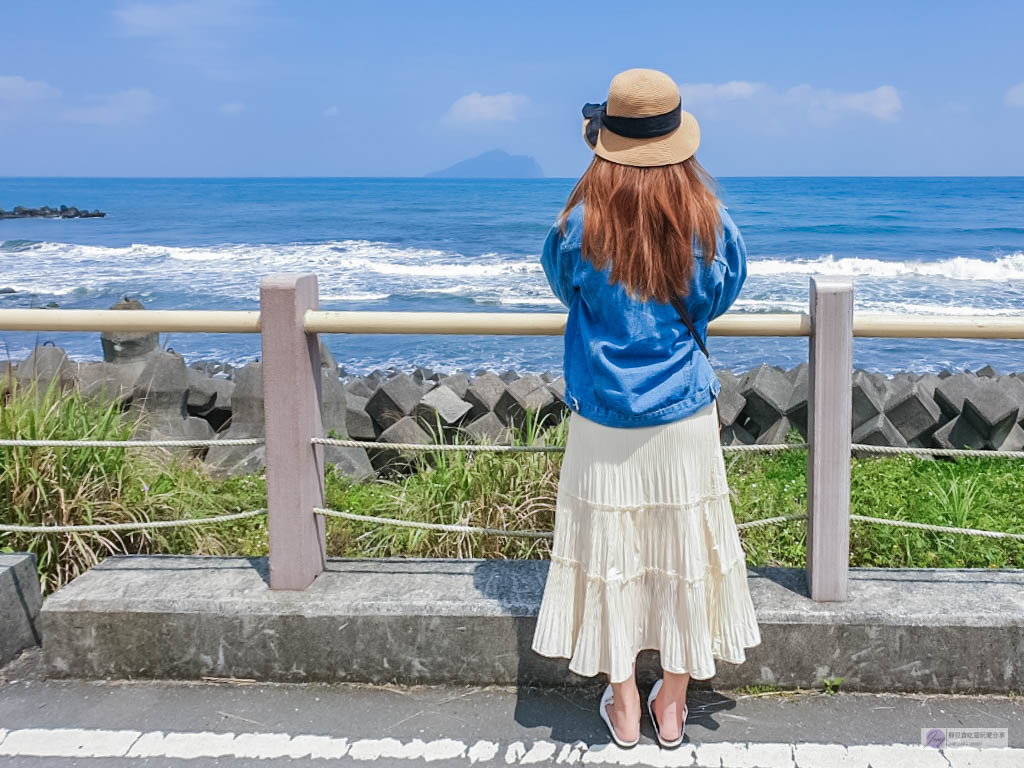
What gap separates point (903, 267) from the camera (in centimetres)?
2530

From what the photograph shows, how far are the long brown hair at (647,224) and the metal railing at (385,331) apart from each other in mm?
555

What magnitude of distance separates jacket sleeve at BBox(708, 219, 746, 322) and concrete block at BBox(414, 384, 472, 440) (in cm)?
480

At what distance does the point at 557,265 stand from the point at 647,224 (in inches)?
11.6

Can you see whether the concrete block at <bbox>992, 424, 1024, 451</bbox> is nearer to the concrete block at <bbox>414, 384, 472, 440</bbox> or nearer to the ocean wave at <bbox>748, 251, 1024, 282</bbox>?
the concrete block at <bbox>414, 384, 472, 440</bbox>

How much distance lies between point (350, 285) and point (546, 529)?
1920 cm

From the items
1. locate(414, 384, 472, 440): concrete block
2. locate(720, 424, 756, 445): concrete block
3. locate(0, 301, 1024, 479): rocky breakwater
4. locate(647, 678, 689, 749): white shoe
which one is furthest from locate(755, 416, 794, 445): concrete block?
locate(647, 678, 689, 749): white shoe

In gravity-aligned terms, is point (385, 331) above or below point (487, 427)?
above

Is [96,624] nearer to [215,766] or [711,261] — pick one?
[215,766]

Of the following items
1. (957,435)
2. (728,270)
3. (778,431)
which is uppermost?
(728,270)

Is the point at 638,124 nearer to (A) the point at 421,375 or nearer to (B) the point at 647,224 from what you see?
(B) the point at 647,224

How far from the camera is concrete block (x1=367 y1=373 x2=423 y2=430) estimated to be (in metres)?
7.79

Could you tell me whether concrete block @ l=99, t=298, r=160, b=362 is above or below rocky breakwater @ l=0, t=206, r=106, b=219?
below

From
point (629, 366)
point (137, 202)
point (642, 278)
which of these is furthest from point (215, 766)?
point (137, 202)

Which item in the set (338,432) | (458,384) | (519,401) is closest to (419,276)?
(458,384)
